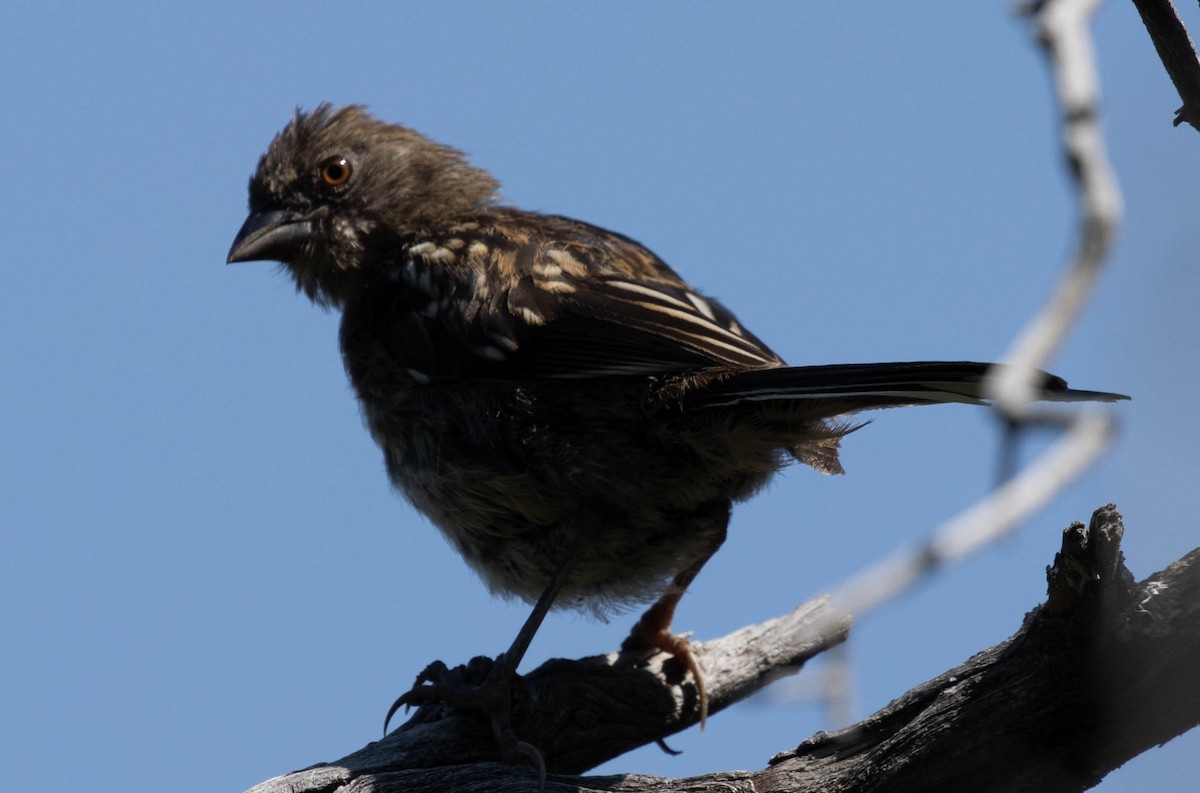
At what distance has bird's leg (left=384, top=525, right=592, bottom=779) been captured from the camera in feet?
13.7

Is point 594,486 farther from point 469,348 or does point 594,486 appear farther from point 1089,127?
point 1089,127

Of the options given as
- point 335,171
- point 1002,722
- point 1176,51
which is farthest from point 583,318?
point 1176,51

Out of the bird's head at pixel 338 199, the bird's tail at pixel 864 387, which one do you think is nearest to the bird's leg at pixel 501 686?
the bird's tail at pixel 864 387

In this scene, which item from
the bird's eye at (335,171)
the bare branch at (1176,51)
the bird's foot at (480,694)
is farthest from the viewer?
the bird's eye at (335,171)

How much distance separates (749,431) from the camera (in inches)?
159

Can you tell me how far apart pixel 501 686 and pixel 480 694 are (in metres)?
0.08

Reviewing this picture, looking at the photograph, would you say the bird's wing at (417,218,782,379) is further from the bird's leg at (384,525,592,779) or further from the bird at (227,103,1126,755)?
the bird's leg at (384,525,592,779)

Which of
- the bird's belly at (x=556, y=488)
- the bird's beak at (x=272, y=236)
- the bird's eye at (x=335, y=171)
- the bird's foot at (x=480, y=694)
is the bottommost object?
the bird's foot at (x=480, y=694)

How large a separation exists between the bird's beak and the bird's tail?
2.26 m

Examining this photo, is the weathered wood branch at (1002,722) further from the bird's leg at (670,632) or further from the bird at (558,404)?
the bird's leg at (670,632)

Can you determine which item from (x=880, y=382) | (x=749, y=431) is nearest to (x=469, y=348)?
(x=749, y=431)

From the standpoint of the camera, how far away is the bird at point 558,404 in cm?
416

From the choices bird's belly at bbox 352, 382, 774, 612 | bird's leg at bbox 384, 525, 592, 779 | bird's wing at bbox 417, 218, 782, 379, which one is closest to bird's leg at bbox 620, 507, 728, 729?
bird's belly at bbox 352, 382, 774, 612

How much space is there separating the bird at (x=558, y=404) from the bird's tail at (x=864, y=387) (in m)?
0.01
